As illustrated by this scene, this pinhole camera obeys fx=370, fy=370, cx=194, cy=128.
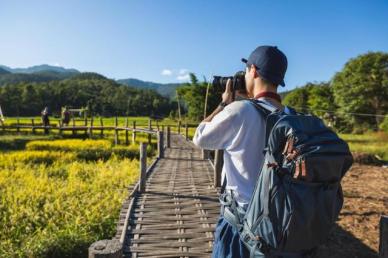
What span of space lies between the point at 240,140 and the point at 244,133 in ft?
0.14

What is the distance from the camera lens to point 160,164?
11000mm

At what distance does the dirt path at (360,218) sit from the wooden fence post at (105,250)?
205 inches

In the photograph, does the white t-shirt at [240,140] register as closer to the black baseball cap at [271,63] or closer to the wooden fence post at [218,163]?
the black baseball cap at [271,63]

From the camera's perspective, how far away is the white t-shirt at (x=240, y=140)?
1896mm

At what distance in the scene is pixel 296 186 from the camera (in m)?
1.65

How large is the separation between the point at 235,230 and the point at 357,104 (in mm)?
35640

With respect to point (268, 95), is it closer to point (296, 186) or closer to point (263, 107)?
point (263, 107)

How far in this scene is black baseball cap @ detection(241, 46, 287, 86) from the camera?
1950 millimetres

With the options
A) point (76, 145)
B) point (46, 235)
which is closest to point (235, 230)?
point (46, 235)

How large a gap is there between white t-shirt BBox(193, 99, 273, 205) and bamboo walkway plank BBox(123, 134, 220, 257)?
2.86m

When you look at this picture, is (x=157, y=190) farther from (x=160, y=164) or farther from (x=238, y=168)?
(x=238, y=168)

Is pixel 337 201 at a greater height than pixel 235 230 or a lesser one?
greater

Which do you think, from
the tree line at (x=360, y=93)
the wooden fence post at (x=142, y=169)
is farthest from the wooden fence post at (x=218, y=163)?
the tree line at (x=360, y=93)

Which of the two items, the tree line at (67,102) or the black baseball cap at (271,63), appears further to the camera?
the tree line at (67,102)
